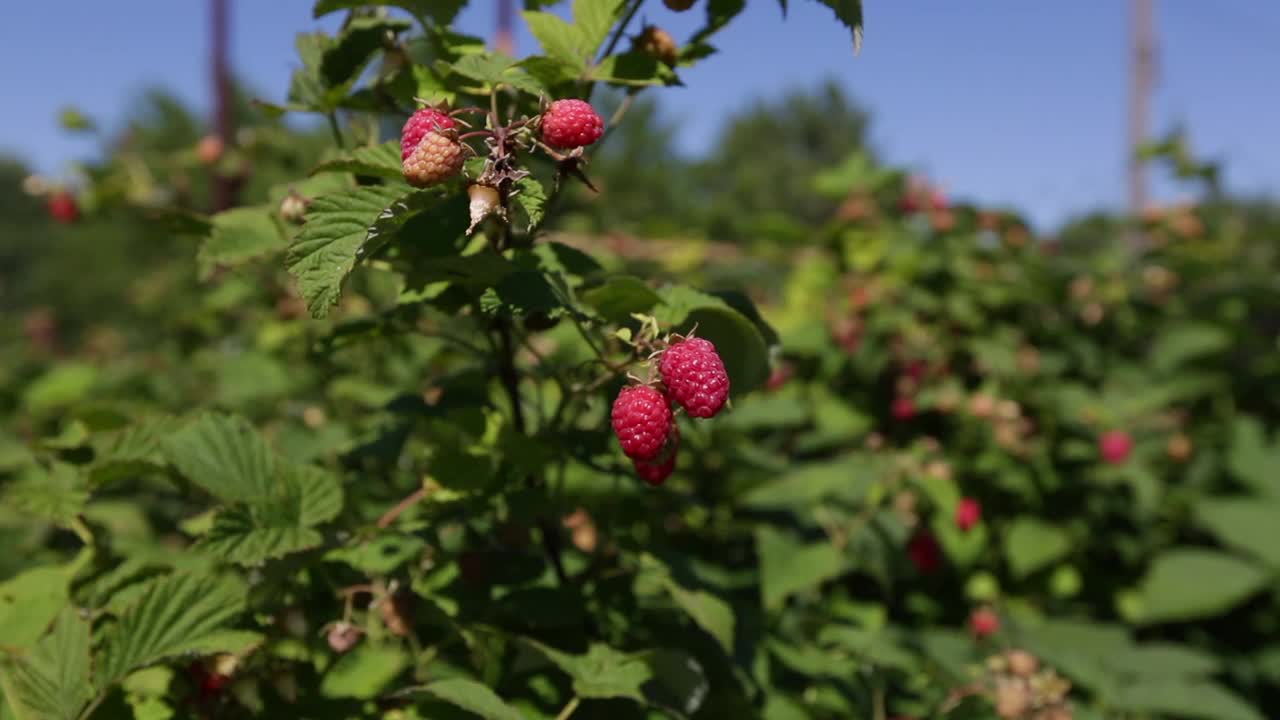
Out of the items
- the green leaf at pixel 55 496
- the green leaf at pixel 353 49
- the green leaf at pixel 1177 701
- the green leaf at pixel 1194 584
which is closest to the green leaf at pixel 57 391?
the green leaf at pixel 55 496

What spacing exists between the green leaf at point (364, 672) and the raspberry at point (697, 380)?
0.61 metres

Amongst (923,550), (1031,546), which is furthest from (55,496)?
(1031,546)

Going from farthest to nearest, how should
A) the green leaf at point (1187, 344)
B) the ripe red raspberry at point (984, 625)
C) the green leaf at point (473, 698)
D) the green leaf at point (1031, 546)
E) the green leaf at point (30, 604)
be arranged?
the green leaf at point (1187, 344) < the green leaf at point (1031, 546) < the ripe red raspberry at point (984, 625) < the green leaf at point (30, 604) < the green leaf at point (473, 698)

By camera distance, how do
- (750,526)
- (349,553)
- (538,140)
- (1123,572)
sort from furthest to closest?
(1123,572) → (750,526) → (349,553) → (538,140)

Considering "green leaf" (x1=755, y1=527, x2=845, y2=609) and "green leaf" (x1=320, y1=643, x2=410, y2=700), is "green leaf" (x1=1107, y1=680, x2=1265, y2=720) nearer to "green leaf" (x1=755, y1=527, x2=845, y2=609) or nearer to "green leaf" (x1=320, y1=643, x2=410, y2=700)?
"green leaf" (x1=755, y1=527, x2=845, y2=609)

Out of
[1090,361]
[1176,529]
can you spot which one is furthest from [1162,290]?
[1176,529]

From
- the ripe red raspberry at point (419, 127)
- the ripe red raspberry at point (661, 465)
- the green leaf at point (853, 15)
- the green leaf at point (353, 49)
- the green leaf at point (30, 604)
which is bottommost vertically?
the green leaf at point (30, 604)

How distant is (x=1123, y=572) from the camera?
3385 mm

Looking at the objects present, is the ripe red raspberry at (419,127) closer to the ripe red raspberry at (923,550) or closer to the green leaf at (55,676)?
the green leaf at (55,676)

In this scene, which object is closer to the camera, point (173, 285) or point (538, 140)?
point (538, 140)

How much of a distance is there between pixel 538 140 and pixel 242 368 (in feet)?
9.21

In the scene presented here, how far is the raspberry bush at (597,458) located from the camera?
118cm

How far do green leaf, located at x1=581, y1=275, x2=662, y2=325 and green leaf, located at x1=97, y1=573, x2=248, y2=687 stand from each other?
561mm

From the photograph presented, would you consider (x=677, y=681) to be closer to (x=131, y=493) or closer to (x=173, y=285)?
(x=131, y=493)
